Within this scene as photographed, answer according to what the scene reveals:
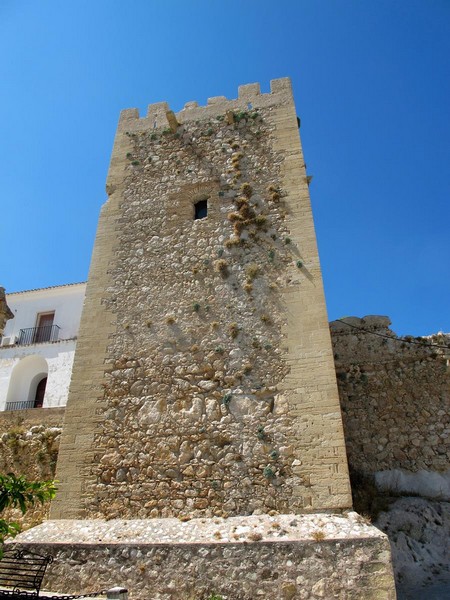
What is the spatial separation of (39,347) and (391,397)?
14.3m

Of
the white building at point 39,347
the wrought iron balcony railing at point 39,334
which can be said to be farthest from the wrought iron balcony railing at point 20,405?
the wrought iron balcony railing at point 39,334

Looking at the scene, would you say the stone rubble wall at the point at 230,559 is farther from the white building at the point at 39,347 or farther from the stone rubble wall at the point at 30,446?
the white building at the point at 39,347

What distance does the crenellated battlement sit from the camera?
9367mm

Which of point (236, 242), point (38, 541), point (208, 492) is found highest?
point (236, 242)

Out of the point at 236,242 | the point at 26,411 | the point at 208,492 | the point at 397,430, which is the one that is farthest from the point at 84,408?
the point at 397,430

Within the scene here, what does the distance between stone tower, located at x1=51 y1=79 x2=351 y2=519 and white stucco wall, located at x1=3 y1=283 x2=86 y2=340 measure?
40.0ft

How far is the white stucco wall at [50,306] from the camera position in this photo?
20.2m

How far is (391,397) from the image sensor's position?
9.45m

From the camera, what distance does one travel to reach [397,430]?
9.09 metres

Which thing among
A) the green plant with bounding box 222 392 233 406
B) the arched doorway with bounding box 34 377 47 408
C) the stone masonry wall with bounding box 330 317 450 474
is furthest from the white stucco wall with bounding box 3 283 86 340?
the green plant with bounding box 222 392 233 406

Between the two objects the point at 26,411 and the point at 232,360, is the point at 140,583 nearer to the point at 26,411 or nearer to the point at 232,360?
the point at 232,360

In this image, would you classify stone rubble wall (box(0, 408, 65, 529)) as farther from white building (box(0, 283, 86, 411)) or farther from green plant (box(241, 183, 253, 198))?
white building (box(0, 283, 86, 411))

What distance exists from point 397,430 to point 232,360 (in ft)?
14.8

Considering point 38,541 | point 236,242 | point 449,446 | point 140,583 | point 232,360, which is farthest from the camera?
point 449,446
